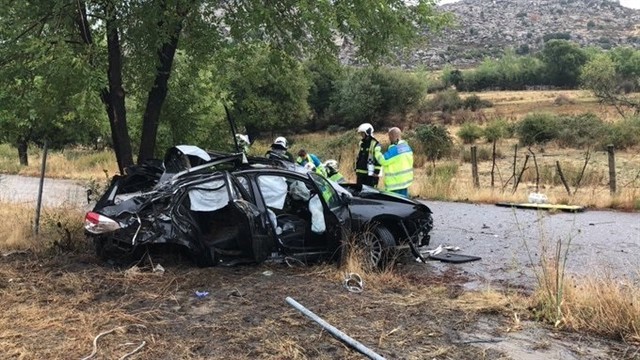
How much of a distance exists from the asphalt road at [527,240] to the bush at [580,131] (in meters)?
20.8

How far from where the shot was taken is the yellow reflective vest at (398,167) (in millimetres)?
10812

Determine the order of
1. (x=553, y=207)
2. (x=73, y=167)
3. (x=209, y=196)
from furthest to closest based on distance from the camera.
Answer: (x=73, y=167) < (x=553, y=207) < (x=209, y=196)

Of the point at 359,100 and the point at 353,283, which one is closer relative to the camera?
the point at 353,283

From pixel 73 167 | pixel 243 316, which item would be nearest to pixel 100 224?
pixel 243 316

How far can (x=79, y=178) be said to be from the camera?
2748cm

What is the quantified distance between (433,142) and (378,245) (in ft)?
71.9

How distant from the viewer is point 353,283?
23.5 ft

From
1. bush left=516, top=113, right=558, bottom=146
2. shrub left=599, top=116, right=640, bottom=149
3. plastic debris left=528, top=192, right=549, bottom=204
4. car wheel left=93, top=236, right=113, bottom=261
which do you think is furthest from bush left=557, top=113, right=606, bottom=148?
car wheel left=93, top=236, right=113, bottom=261

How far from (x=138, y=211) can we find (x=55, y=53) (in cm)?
238

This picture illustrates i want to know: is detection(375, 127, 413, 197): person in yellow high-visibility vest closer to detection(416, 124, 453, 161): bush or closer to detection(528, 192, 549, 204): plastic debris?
detection(528, 192, 549, 204): plastic debris

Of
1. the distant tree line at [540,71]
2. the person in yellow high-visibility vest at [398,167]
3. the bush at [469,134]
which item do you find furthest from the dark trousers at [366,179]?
the distant tree line at [540,71]

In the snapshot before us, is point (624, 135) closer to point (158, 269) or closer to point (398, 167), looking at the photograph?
point (398, 167)

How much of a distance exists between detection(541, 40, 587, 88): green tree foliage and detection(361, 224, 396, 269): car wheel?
78.9m

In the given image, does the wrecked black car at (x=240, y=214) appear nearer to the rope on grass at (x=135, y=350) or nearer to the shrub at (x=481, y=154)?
the rope on grass at (x=135, y=350)
